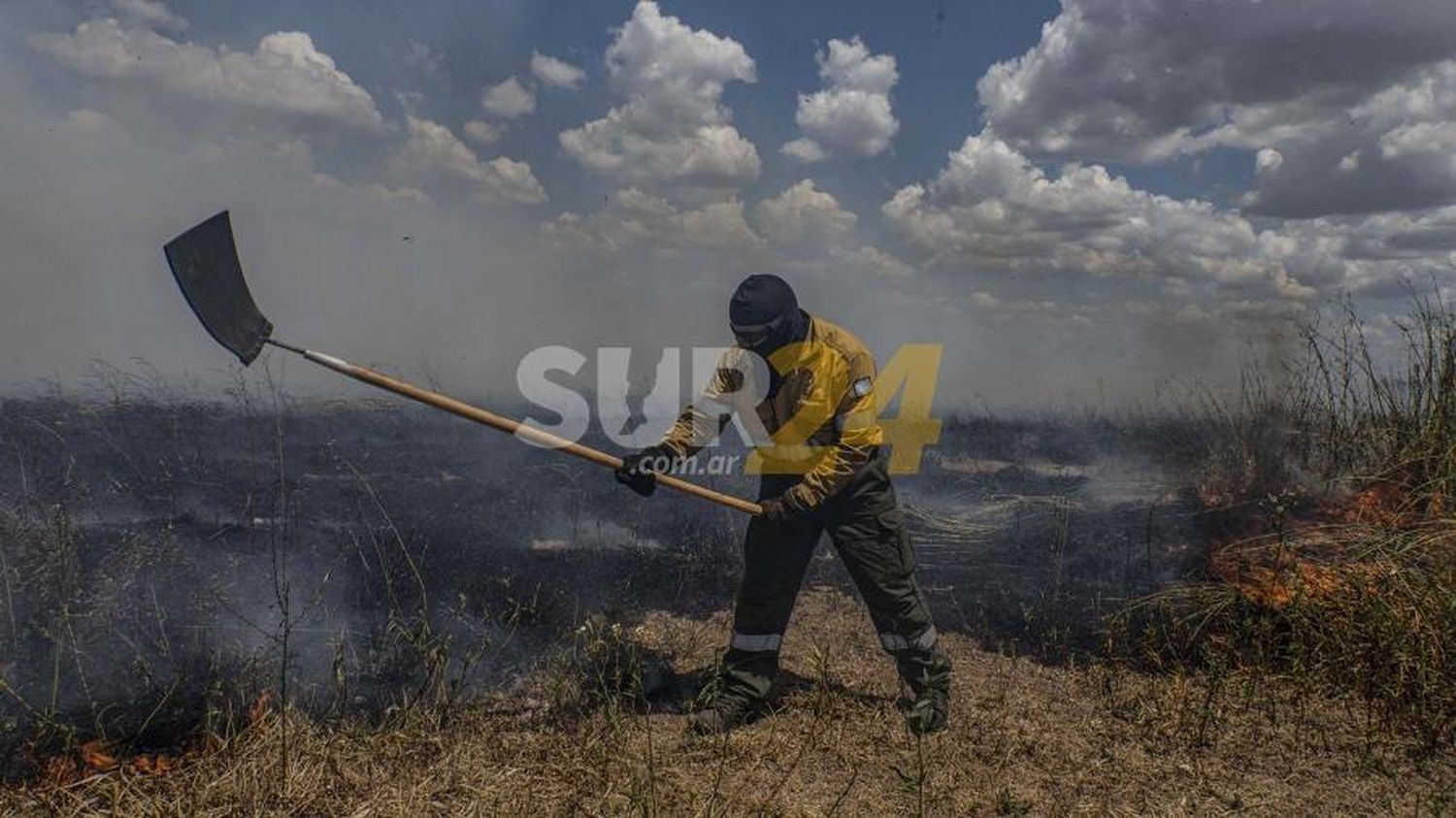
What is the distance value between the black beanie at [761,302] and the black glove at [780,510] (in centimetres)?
77

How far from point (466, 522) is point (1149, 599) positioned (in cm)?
437

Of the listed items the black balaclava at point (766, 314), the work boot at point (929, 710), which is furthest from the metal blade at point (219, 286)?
the work boot at point (929, 710)

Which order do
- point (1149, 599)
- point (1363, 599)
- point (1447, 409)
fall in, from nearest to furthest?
1. point (1363, 599)
2. point (1149, 599)
3. point (1447, 409)

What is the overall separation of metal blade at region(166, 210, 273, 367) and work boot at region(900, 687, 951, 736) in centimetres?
315

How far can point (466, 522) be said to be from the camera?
6074 mm

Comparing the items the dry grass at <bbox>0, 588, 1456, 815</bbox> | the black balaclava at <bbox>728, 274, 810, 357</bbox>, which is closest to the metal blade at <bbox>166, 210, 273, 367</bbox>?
the dry grass at <bbox>0, 588, 1456, 815</bbox>

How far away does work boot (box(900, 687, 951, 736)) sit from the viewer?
11.9ft

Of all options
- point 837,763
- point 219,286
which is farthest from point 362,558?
point 837,763

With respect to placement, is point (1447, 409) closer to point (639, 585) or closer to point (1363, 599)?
point (1363, 599)

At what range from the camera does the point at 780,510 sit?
146 inches

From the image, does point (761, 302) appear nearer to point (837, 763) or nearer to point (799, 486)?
point (799, 486)

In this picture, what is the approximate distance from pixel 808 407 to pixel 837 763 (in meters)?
1.42

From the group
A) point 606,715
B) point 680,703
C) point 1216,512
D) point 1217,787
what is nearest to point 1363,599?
point 1217,787

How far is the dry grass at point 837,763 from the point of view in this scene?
279 cm
